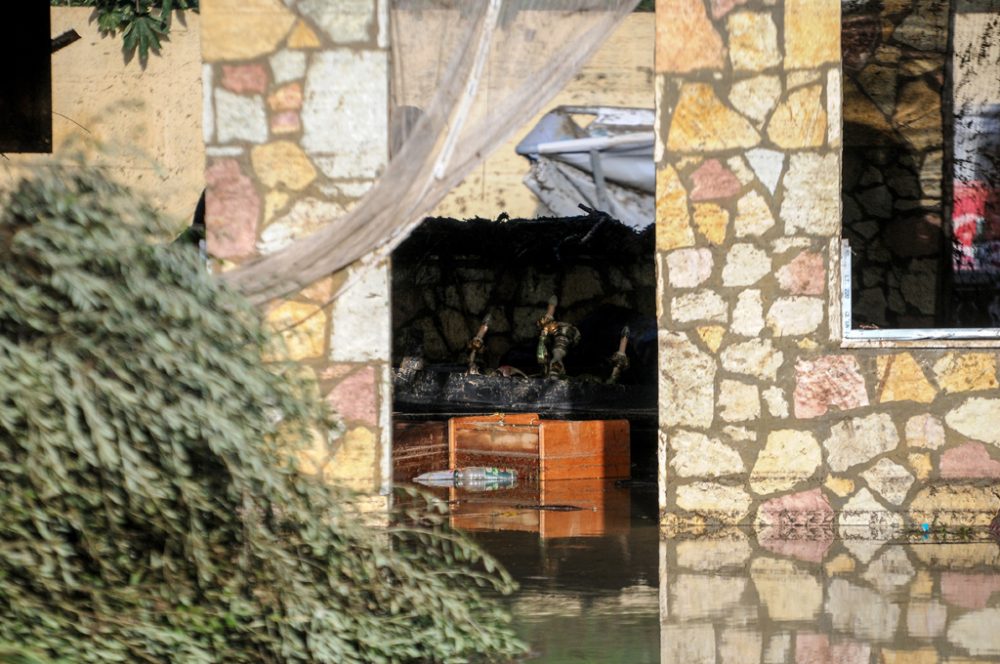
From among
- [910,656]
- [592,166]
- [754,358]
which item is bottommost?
[910,656]

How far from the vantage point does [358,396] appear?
7895 mm

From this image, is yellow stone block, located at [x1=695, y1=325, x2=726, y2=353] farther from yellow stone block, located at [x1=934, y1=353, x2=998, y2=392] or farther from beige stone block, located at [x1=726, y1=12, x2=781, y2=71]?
beige stone block, located at [x1=726, y1=12, x2=781, y2=71]

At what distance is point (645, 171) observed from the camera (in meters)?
16.1

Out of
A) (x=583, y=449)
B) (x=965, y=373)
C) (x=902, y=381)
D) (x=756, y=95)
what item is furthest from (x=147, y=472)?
(x=583, y=449)

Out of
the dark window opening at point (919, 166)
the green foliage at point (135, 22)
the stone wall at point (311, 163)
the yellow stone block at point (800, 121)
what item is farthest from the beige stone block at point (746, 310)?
the green foliage at point (135, 22)

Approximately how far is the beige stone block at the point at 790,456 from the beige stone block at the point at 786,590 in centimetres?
65

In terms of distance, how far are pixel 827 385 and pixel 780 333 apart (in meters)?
0.36

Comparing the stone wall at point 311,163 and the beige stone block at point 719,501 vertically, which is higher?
the stone wall at point 311,163

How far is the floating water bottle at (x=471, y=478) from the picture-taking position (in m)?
10.6

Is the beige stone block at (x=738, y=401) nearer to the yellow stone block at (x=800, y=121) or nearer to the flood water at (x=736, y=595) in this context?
the flood water at (x=736, y=595)

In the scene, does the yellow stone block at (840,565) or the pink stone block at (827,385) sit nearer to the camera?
the yellow stone block at (840,565)

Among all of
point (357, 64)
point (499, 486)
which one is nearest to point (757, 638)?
point (357, 64)

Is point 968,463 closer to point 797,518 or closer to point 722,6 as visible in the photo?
point 797,518

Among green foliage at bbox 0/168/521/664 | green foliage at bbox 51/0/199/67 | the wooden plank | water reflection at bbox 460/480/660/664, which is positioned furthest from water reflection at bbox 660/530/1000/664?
green foliage at bbox 51/0/199/67
